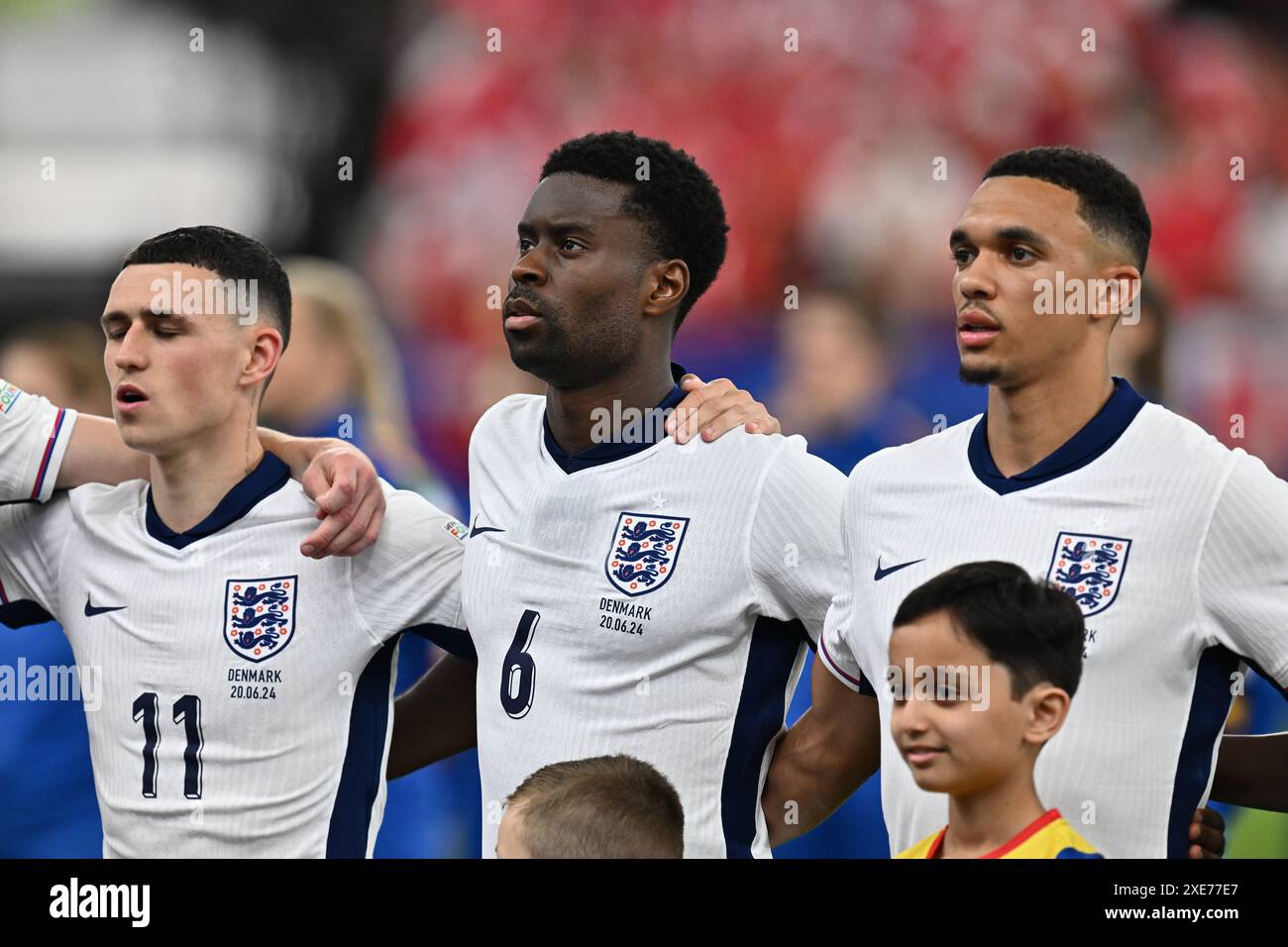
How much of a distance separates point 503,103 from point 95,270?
5.67 ft

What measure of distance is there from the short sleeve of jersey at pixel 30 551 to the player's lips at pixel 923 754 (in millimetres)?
1728

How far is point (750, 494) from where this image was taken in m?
2.99

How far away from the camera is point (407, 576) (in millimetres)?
3188

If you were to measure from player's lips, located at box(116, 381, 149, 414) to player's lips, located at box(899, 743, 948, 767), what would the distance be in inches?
59.9

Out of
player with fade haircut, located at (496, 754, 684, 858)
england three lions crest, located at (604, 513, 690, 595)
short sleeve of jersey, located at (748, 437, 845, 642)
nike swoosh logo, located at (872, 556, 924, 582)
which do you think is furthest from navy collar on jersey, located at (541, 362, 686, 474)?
Result: player with fade haircut, located at (496, 754, 684, 858)

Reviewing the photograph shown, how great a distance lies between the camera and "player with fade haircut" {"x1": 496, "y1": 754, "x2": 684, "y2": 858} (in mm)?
2424

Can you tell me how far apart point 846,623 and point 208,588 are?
1.16 m

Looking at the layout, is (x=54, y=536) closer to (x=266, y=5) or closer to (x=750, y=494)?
(x=750, y=494)

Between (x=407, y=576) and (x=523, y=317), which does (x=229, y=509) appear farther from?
(x=523, y=317)

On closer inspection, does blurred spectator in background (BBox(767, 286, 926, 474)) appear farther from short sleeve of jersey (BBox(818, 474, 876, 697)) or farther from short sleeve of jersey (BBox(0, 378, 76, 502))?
short sleeve of jersey (BBox(0, 378, 76, 502))

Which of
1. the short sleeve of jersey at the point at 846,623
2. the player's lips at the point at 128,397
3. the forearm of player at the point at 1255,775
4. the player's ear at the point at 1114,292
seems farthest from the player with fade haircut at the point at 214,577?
the forearm of player at the point at 1255,775

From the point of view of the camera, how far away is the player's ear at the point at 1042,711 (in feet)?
7.70

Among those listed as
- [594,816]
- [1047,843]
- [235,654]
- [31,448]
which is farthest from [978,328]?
[31,448]

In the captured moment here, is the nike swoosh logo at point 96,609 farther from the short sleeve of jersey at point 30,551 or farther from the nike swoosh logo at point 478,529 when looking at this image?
the nike swoosh logo at point 478,529
